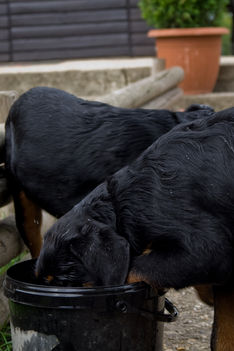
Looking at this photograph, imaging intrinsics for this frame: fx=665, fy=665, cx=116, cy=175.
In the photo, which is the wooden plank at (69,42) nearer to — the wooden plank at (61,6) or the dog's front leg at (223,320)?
the wooden plank at (61,6)

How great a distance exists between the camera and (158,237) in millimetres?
2777

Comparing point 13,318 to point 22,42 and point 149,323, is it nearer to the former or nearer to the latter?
point 149,323

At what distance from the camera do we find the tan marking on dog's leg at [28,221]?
13.7 ft

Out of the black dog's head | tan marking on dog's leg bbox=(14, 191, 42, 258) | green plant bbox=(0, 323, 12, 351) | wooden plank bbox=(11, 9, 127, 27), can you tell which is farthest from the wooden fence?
the black dog's head

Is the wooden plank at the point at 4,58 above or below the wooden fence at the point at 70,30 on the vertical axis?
below

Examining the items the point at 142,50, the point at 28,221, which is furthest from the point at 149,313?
the point at 142,50

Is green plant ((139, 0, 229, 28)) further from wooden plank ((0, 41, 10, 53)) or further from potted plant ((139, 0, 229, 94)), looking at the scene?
wooden plank ((0, 41, 10, 53))

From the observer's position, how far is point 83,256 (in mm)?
2781

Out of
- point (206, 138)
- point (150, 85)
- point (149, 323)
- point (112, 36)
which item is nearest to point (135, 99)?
point (150, 85)

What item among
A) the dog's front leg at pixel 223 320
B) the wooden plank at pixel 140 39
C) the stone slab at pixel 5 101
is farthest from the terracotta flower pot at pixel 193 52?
the dog's front leg at pixel 223 320

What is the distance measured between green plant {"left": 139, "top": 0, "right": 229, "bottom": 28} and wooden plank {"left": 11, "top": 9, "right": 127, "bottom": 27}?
279 centimetres

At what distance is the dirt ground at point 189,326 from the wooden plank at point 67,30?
816cm

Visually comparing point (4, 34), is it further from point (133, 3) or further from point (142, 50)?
point (142, 50)

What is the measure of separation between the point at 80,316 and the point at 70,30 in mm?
9876
